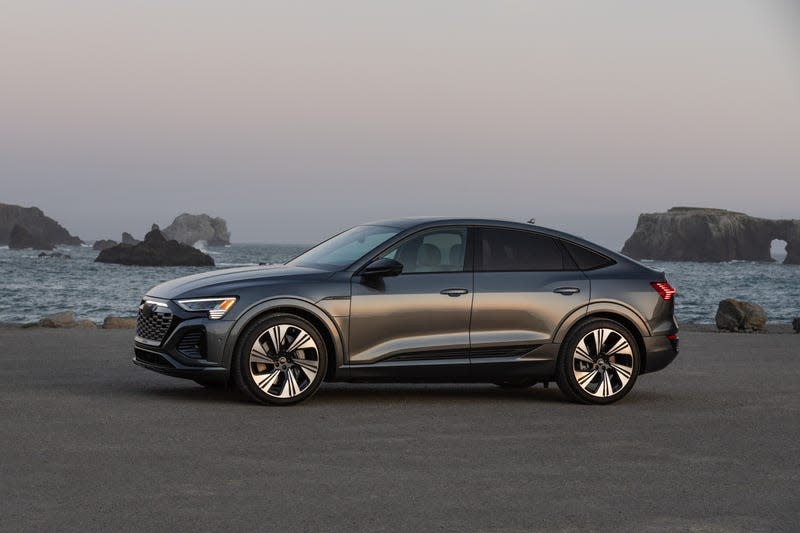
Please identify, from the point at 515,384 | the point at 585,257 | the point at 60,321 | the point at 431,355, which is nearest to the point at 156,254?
the point at 60,321

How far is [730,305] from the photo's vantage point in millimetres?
25109

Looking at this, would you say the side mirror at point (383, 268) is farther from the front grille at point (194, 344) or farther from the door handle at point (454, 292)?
the front grille at point (194, 344)

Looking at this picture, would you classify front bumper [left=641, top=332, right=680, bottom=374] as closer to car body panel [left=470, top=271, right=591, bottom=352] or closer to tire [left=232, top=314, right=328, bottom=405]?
car body panel [left=470, top=271, right=591, bottom=352]

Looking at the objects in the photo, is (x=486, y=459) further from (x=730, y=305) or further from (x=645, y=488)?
(x=730, y=305)

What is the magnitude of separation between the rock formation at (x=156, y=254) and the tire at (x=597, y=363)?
384 feet

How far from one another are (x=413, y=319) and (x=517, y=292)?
1071 millimetres

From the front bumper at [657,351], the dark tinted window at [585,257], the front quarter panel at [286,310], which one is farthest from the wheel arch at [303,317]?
the front bumper at [657,351]

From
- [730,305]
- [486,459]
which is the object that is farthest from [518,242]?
[730,305]

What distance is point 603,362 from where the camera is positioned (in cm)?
1125

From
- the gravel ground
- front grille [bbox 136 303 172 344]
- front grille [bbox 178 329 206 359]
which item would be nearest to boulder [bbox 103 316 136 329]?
the gravel ground

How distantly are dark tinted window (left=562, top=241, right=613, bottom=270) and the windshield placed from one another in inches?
68.0

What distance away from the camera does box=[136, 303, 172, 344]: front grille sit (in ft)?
34.8

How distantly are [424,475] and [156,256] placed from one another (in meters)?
124

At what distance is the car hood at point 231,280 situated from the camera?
34.4 feet
